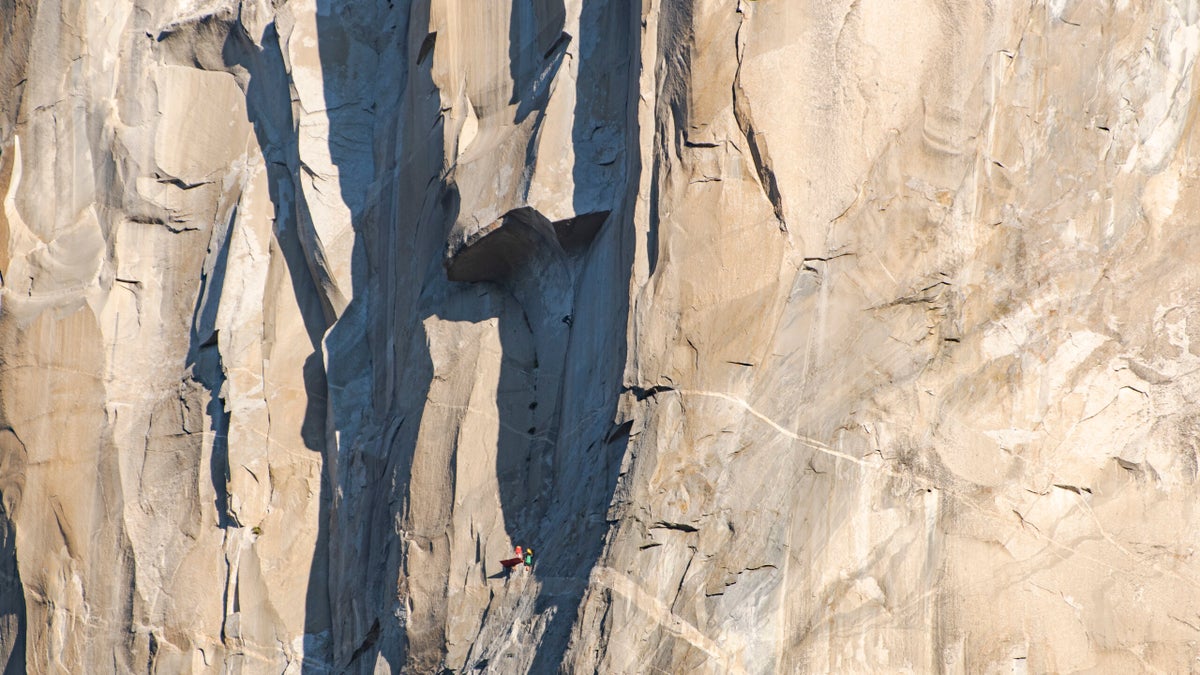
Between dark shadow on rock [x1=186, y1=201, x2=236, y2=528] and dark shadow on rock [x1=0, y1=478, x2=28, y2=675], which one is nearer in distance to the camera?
dark shadow on rock [x1=186, y1=201, x2=236, y2=528]

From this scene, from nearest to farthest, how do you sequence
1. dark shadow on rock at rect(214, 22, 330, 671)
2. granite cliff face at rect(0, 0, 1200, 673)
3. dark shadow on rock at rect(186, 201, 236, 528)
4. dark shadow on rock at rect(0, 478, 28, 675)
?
granite cliff face at rect(0, 0, 1200, 673) < dark shadow on rock at rect(214, 22, 330, 671) < dark shadow on rock at rect(186, 201, 236, 528) < dark shadow on rock at rect(0, 478, 28, 675)

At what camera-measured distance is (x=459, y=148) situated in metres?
18.6

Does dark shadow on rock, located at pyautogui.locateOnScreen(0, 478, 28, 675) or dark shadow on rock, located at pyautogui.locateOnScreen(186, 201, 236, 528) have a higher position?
dark shadow on rock, located at pyautogui.locateOnScreen(186, 201, 236, 528)

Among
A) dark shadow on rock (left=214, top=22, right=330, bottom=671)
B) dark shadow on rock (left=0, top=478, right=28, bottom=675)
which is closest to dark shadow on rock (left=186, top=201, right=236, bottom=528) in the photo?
dark shadow on rock (left=214, top=22, right=330, bottom=671)

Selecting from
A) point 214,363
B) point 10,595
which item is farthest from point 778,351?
point 10,595

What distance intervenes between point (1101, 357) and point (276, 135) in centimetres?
1121

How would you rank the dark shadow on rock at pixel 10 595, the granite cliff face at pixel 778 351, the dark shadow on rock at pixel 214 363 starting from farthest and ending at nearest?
1. the dark shadow on rock at pixel 10 595
2. the dark shadow on rock at pixel 214 363
3. the granite cliff face at pixel 778 351

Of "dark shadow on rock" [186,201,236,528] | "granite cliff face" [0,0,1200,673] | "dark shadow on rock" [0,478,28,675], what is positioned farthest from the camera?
"dark shadow on rock" [0,478,28,675]

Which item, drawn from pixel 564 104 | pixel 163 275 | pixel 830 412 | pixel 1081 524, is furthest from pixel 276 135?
pixel 1081 524

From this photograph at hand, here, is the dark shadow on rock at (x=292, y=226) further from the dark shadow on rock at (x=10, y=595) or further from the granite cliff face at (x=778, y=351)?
the dark shadow on rock at (x=10, y=595)

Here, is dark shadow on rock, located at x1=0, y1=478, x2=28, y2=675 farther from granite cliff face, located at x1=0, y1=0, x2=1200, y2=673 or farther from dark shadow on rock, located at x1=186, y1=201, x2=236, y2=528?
granite cliff face, located at x1=0, y1=0, x2=1200, y2=673

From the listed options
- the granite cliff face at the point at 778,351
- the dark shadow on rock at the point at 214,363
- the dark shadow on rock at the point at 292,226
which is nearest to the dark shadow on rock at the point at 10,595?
the dark shadow on rock at the point at 214,363

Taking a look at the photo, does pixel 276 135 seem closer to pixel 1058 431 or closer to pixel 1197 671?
pixel 1058 431

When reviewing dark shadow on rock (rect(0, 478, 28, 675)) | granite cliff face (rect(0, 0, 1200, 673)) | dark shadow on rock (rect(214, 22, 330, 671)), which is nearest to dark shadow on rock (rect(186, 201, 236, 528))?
dark shadow on rock (rect(214, 22, 330, 671))
